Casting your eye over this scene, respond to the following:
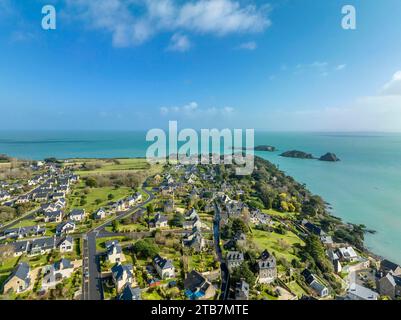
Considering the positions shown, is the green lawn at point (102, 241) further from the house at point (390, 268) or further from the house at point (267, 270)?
the house at point (390, 268)

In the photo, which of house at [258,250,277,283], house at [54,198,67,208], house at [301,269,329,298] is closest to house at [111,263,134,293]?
house at [258,250,277,283]

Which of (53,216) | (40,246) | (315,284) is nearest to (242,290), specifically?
(315,284)

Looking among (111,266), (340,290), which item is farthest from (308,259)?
(111,266)

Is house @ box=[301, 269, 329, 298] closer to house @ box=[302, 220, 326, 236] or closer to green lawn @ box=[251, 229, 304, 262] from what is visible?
green lawn @ box=[251, 229, 304, 262]

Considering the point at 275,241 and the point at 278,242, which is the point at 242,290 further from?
the point at 275,241

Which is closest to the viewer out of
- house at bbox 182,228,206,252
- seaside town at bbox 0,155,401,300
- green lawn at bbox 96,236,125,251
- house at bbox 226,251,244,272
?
seaside town at bbox 0,155,401,300
